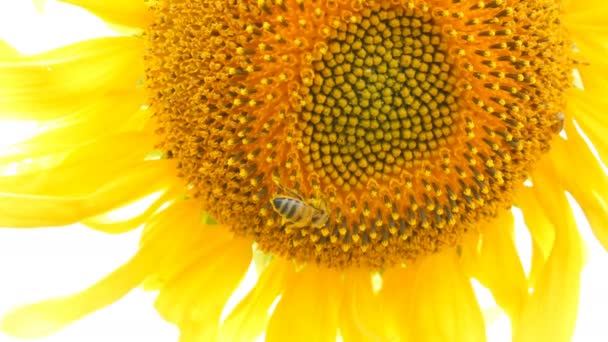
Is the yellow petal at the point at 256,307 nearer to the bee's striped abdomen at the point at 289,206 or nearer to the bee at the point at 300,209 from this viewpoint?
the bee at the point at 300,209

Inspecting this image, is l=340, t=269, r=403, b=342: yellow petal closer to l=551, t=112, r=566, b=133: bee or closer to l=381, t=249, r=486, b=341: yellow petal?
l=381, t=249, r=486, b=341: yellow petal

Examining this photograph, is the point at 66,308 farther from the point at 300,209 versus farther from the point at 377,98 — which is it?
the point at 377,98

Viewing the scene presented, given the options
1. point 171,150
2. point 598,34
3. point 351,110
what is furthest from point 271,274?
point 598,34

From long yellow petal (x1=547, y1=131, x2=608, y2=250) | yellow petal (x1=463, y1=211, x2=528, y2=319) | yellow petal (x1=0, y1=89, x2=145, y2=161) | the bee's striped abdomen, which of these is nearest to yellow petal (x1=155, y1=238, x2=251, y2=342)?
yellow petal (x1=0, y1=89, x2=145, y2=161)

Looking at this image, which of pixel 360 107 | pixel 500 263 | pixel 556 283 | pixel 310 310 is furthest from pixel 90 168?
pixel 556 283

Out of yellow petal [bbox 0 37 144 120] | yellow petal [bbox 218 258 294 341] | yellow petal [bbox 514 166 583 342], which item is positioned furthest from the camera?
yellow petal [bbox 218 258 294 341]

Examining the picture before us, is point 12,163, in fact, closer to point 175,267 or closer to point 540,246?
point 175,267
